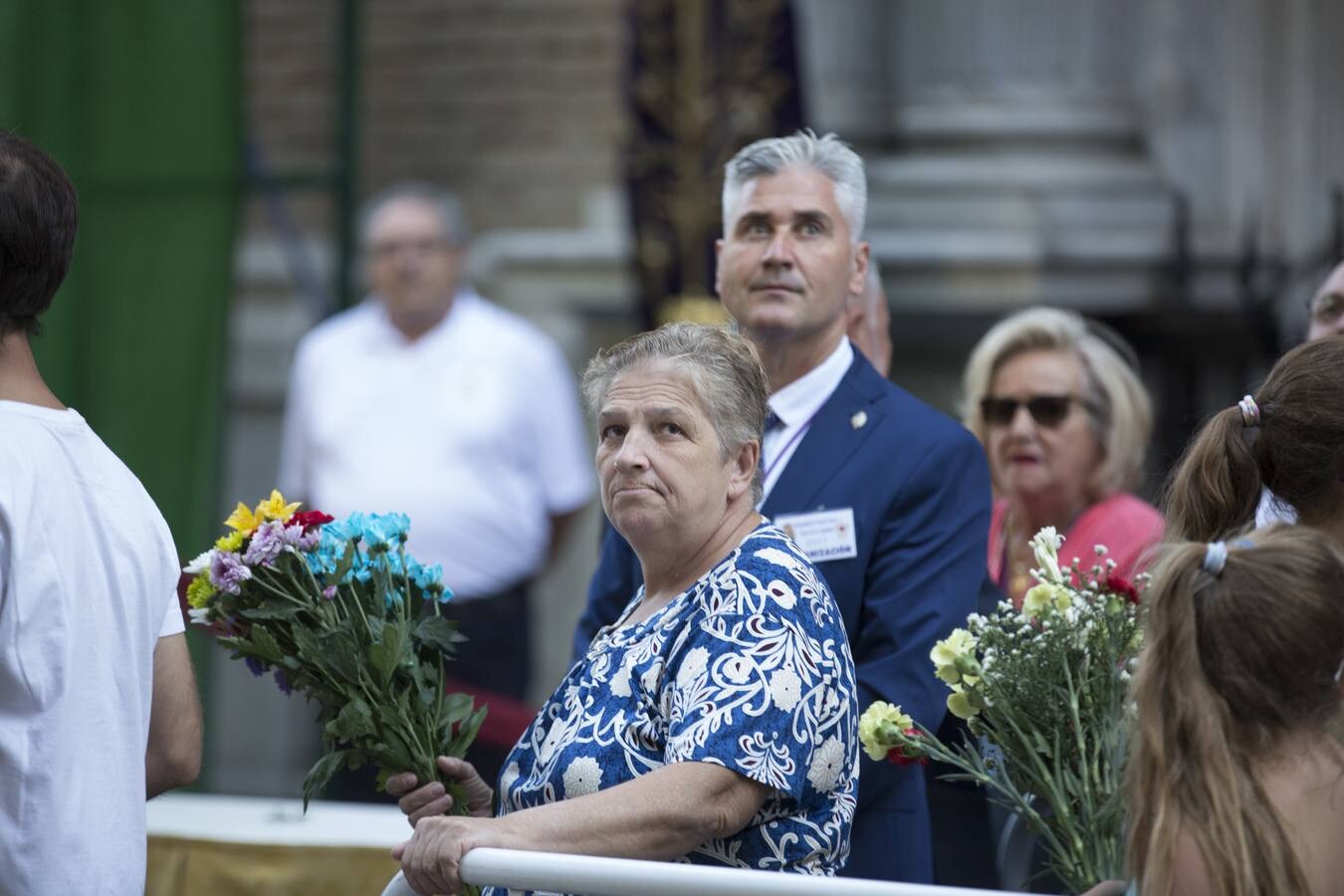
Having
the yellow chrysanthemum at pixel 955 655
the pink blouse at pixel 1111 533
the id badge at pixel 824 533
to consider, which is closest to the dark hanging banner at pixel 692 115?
the pink blouse at pixel 1111 533

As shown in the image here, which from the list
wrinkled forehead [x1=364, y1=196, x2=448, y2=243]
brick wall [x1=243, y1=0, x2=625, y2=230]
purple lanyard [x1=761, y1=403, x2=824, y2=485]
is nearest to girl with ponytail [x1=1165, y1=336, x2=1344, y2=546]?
purple lanyard [x1=761, y1=403, x2=824, y2=485]

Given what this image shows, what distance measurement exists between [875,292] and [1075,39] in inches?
132

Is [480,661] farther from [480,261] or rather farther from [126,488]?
[126,488]

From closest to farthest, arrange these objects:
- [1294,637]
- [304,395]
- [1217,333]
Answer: [1294,637] < [304,395] < [1217,333]

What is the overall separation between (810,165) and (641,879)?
1.68 metres

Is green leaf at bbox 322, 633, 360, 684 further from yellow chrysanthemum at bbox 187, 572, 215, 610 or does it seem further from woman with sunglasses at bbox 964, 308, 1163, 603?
woman with sunglasses at bbox 964, 308, 1163, 603

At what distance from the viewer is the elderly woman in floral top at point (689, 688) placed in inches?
92.7

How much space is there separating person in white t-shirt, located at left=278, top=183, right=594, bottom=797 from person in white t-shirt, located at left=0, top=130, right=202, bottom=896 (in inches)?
116

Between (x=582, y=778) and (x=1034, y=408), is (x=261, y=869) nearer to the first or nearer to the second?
(x=582, y=778)

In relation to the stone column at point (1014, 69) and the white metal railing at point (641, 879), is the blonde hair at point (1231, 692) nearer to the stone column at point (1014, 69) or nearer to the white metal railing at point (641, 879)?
the white metal railing at point (641, 879)

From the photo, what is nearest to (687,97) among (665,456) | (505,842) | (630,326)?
(630,326)

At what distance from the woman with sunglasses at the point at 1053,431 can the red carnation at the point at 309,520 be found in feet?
6.66

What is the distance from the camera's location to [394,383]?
19.6 feet

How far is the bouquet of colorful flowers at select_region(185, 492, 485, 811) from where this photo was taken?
2730mm
